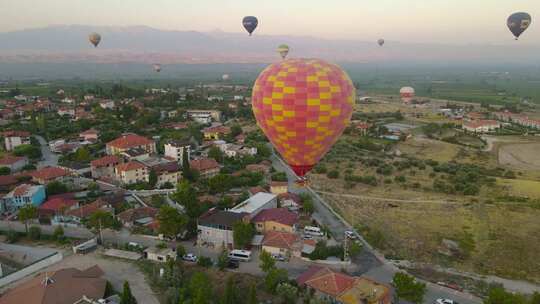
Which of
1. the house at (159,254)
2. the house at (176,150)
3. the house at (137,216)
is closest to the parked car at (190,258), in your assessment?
the house at (159,254)

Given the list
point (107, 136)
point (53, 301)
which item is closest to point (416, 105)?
point (107, 136)

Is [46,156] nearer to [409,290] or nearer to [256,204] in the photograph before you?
[256,204]

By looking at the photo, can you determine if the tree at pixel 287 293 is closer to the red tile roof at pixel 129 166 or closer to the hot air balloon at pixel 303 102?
the hot air balloon at pixel 303 102

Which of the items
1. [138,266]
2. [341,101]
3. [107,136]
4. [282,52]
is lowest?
[138,266]

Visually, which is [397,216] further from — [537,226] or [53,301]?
[53,301]

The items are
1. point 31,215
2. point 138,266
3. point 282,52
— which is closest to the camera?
point 138,266

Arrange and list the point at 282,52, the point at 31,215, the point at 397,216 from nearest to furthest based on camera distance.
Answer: the point at 31,215 < the point at 397,216 < the point at 282,52
